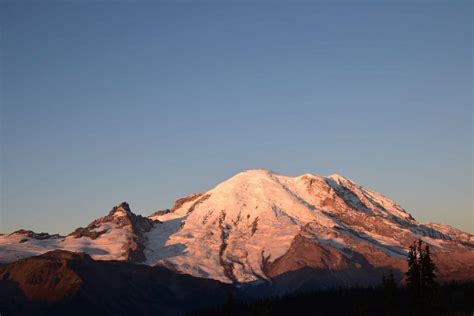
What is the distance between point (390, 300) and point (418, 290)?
2438 cm

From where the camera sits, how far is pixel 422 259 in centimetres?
15062

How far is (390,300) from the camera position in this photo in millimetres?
173250

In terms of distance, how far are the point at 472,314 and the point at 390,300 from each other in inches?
735

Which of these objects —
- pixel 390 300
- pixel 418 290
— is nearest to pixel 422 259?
pixel 418 290

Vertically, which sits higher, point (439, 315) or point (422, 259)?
point (422, 259)

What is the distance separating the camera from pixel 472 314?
576ft

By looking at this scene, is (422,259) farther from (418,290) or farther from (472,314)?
(472,314)

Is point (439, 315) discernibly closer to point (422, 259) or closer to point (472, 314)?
point (422, 259)

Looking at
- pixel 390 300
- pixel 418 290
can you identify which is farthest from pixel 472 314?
pixel 418 290

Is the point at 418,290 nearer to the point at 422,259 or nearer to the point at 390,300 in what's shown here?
the point at 422,259

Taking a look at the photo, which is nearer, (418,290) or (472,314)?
(418,290)

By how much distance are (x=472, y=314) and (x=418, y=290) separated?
32.7m

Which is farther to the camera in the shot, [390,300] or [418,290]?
[390,300]

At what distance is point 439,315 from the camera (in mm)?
151125
